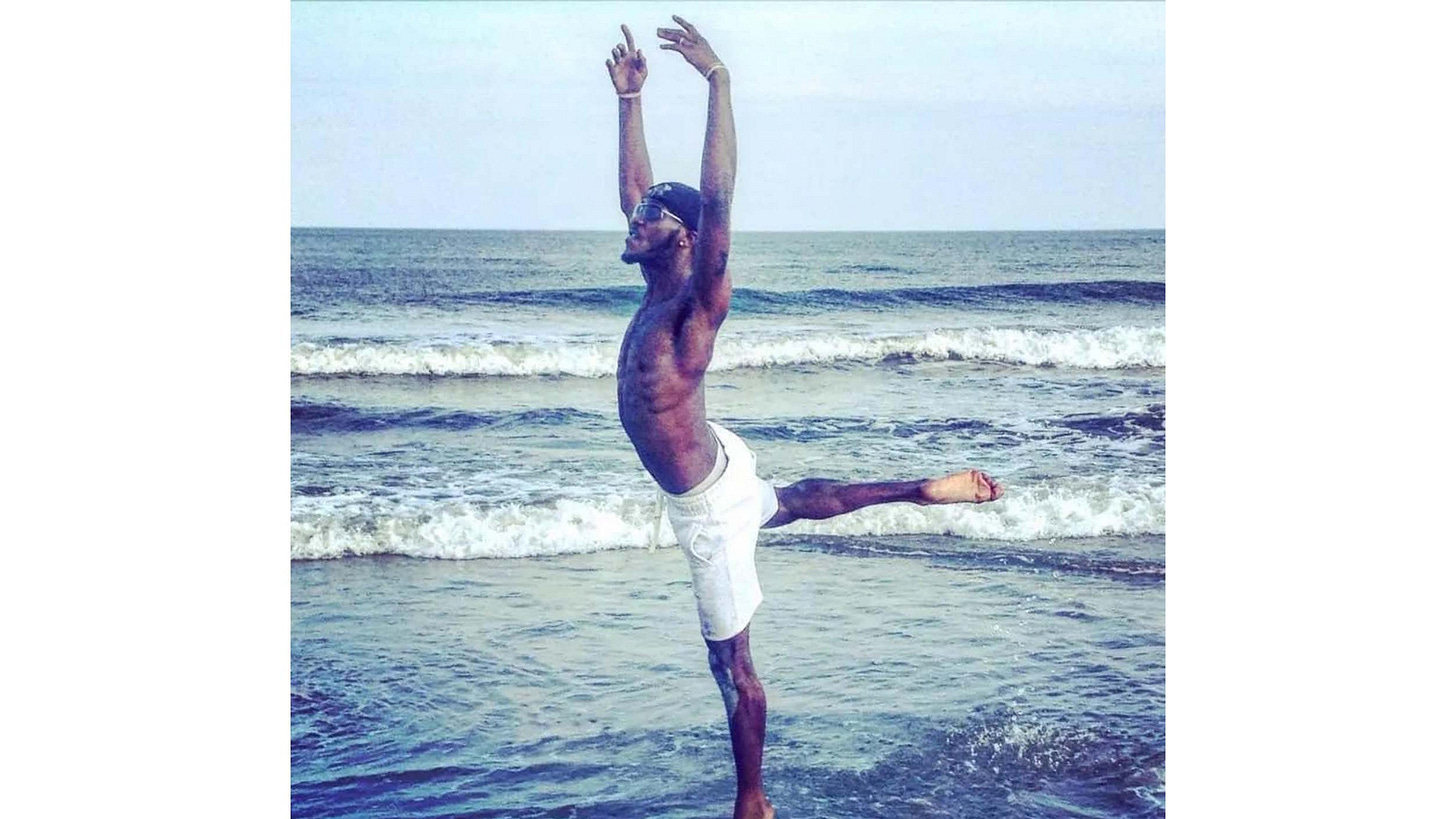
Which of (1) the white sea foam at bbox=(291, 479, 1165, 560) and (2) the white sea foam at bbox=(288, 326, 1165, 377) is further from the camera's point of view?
(2) the white sea foam at bbox=(288, 326, 1165, 377)

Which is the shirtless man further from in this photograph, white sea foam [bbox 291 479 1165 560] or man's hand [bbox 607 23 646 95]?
white sea foam [bbox 291 479 1165 560]

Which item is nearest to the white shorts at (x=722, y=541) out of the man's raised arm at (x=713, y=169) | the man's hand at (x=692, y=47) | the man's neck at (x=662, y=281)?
the man's neck at (x=662, y=281)

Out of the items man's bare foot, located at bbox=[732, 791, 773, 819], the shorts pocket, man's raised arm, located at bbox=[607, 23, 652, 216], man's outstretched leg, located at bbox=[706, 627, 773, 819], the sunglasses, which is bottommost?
man's bare foot, located at bbox=[732, 791, 773, 819]

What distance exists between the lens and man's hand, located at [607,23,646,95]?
357 cm

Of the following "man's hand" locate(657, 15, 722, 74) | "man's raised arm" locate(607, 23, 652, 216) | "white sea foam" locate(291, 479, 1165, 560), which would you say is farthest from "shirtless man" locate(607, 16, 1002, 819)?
A: "white sea foam" locate(291, 479, 1165, 560)

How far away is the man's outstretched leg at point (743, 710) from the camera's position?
11.2ft

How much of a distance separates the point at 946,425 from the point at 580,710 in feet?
9.66

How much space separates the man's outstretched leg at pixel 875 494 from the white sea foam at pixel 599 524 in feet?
6.84

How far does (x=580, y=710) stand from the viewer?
4.30m

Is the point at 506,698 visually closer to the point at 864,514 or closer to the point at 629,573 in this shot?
the point at 629,573

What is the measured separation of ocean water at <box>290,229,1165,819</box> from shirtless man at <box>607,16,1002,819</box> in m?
0.54

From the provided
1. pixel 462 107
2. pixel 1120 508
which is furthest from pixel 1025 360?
pixel 462 107

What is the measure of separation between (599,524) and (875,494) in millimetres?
2549
